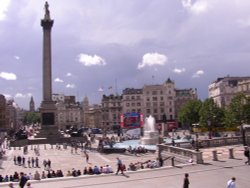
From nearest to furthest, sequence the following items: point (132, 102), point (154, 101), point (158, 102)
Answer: point (154, 101) → point (158, 102) → point (132, 102)

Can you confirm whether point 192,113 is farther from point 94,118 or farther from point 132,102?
point 94,118

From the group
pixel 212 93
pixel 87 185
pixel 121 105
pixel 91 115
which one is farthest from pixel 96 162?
pixel 91 115

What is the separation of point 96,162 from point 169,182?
22.9m

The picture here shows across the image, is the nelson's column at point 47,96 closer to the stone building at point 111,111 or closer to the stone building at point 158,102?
the stone building at point 158,102

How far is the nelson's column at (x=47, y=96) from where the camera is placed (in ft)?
297

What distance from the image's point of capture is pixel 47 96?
93938mm

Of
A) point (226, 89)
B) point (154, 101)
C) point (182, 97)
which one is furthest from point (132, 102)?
point (226, 89)

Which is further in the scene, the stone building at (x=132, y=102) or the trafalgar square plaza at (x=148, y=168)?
the stone building at (x=132, y=102)

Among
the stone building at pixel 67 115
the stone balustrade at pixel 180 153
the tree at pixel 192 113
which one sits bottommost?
the stone balustrade at pixel 180 153

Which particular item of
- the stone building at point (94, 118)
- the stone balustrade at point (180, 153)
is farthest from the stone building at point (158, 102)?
the stone balustrade at point (180, 153)

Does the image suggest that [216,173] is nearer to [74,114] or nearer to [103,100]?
[103,100]

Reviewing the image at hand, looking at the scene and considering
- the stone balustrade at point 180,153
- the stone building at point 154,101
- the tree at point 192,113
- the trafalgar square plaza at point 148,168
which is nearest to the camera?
the trafalgar square plaza at point 148,168

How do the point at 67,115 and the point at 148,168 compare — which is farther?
the point at 67,115

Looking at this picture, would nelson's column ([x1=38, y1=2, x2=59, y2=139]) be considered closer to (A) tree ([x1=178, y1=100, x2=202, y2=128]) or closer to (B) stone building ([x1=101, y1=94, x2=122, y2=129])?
(A) tree ([x1=178, y1=100, x2=202, y2=128])
